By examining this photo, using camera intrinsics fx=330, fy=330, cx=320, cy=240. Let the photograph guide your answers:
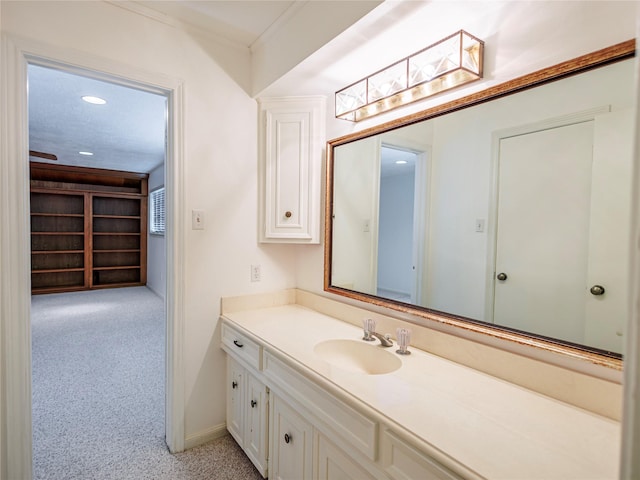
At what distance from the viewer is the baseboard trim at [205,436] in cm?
193

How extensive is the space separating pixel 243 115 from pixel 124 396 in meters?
2.28

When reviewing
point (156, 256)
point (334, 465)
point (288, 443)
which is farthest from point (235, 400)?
point (156, 256)

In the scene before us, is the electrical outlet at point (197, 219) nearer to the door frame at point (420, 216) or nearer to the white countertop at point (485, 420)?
Answer: the white countertop at point (485, 420)

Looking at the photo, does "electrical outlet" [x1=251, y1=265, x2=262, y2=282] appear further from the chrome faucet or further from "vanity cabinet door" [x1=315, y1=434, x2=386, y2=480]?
"vanity cabinet door" [x1=315, y1=434, x2=386, y2=480]

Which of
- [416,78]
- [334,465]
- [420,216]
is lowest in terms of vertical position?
[334,465]

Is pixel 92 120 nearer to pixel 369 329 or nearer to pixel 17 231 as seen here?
pixel 17 231

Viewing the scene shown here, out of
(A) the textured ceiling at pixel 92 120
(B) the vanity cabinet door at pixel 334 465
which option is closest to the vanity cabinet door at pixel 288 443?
(B) the vanity cabinet door at pixel 334 465

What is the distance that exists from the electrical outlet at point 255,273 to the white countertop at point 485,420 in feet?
2.73

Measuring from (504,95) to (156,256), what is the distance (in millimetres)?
6244

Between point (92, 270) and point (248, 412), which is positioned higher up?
point (92, 270)

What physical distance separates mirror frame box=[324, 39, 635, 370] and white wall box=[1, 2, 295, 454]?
72cm

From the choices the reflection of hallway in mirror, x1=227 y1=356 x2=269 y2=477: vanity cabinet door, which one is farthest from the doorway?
the reflection of hallway in mirror

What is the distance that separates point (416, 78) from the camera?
4.71 ft

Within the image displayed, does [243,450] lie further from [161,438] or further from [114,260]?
[114,260]
